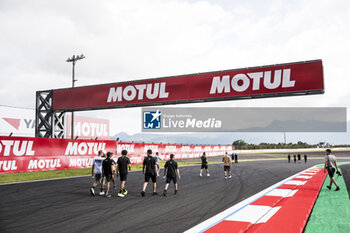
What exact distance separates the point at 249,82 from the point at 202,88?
320cm

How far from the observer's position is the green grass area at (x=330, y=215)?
562 centimetres

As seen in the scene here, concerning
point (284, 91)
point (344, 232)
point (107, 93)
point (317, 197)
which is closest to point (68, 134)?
point (107, 93)

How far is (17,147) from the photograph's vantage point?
1616 cm

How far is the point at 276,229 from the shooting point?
553 centimetres

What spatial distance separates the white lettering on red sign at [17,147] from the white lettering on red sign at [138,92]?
7.04 metres

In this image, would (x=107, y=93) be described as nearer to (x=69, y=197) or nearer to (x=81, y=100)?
(x=81, y=100)

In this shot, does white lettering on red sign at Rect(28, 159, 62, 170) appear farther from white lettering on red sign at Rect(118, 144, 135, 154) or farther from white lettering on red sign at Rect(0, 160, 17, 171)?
white lettering on red sign at Rect(118, 144, 135, 154)

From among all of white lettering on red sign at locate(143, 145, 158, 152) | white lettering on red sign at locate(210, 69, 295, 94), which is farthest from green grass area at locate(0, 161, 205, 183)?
white lettering on red sign at locate(210, 69, 295, 94)

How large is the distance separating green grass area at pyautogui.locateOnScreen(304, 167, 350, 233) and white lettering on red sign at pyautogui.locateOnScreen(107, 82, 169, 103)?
1319 centimetres

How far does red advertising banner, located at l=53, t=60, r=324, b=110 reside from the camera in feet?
54.1

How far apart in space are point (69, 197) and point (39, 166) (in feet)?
28.4

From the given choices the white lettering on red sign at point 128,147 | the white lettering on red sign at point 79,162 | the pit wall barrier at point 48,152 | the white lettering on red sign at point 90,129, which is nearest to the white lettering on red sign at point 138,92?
the pit wall barrier at point 48,152

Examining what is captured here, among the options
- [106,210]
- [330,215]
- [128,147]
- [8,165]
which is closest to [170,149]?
[128,147]

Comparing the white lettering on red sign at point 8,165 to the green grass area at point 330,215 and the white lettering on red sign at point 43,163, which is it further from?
the green grass area at point 330,215
